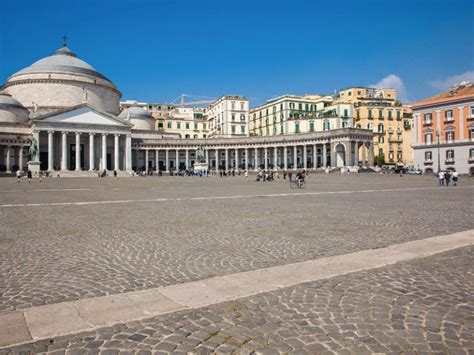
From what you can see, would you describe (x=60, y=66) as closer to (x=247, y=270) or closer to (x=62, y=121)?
(x=62, y=121)

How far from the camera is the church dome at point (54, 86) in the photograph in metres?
79.2

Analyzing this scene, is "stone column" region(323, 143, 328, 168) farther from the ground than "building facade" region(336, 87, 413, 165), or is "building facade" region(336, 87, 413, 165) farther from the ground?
"building facade" region(336, 87, 413, 165)

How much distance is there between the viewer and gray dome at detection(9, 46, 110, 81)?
263ft

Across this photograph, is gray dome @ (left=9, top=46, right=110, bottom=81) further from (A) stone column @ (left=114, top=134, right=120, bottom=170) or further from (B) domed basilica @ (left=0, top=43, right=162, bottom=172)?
(A) stone column @ (left=114, top=134, right=120, bottom=170)

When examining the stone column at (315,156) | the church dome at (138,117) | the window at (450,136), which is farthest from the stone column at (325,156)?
the church dome at (138,117)

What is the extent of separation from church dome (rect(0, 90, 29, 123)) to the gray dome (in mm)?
7649

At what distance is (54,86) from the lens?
79438 millimetres

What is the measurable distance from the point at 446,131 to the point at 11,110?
8082 centimetres

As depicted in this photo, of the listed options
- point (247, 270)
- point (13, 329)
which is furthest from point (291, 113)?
point (13, 329)

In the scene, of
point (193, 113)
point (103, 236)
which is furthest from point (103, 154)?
point (103, 236)

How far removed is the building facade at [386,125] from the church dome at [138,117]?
49.4 metres

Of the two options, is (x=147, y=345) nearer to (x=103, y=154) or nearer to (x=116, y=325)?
(x=116, y=325)

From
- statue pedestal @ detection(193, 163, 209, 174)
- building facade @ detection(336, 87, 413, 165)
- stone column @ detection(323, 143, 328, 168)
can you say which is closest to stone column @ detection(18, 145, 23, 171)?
statue pedestal @ detection(193, 163, 209, 174)

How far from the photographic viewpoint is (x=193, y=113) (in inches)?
4825
